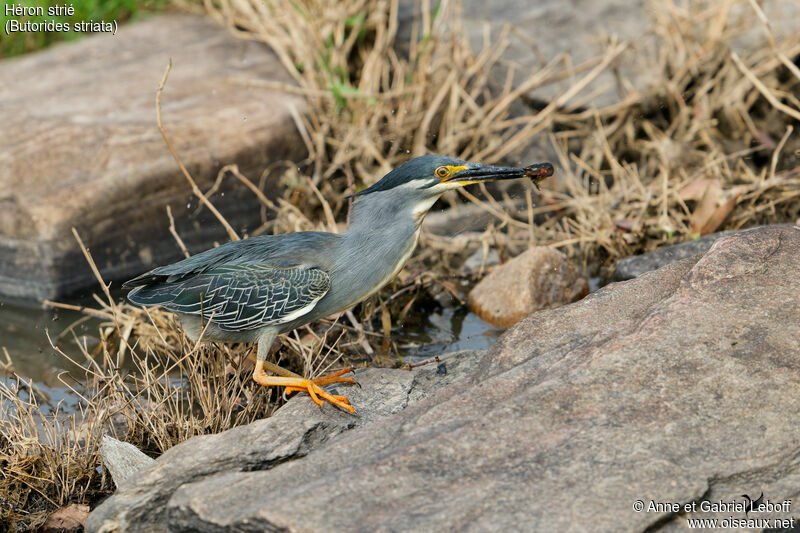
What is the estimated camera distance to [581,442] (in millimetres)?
2754

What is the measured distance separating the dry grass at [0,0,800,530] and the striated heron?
24.8 inches

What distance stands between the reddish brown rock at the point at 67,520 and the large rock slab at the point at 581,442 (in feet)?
1.25

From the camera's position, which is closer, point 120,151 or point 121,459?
point 121,459

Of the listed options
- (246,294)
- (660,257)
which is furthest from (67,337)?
(660,257)

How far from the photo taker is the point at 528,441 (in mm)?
2789

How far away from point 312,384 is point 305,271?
0.51 meters

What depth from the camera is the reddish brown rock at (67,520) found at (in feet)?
10.7

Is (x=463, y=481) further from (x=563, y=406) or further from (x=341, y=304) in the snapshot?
(x=341, y=304)

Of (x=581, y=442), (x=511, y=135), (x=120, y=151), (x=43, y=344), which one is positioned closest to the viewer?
(x=581, y=442)

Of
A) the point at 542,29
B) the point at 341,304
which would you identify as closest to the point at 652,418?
the point at 341,304

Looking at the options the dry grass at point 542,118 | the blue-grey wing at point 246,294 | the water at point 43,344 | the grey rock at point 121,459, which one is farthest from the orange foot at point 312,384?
the dry grass at point 542,118

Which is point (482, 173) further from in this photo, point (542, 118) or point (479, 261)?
point (542, 118)

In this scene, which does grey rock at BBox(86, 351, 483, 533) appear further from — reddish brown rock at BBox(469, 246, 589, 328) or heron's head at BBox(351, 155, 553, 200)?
reddish brown rock at BBox(469, 246, 589, 328)

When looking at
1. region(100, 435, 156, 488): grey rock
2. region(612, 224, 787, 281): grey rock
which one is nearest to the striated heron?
region(100, 435, 156, 488): grey rock
